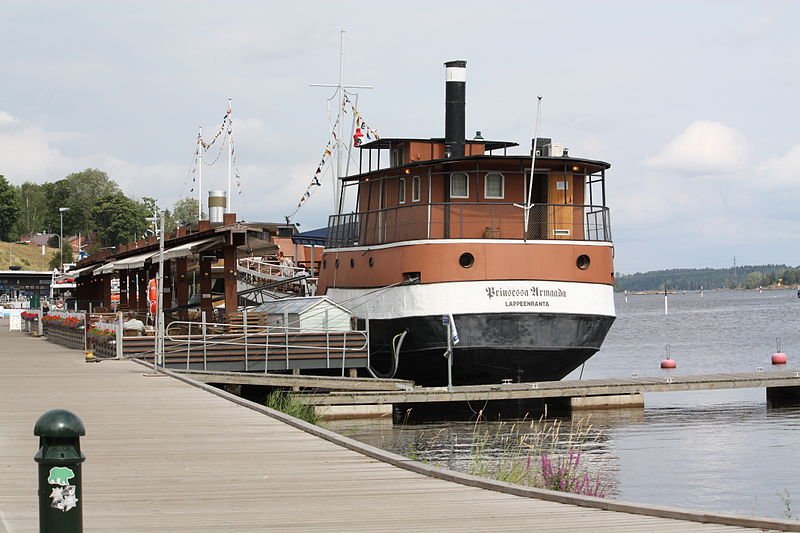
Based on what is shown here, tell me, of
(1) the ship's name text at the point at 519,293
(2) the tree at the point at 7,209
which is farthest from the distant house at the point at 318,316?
(2) the tree at the point at 7,209

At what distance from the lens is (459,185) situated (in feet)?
105

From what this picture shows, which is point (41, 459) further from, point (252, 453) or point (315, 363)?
point (315, 363)

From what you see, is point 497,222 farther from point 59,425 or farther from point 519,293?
point 59,425

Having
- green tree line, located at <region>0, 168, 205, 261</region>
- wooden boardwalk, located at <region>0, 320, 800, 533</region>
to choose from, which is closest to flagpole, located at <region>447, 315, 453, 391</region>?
wooden boardwalk, located at <region>0, 320, 800, 533</region>

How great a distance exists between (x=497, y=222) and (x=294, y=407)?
1090 centimetres

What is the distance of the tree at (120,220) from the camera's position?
472ft

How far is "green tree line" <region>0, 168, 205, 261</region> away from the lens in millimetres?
144750

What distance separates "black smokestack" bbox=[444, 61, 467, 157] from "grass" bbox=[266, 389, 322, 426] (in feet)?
42.1

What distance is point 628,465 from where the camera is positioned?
21.4 metres

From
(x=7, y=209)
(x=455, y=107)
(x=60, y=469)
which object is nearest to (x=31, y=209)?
(x=7, y=209)

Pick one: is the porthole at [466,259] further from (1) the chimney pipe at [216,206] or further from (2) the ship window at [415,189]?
(1) the chimney pipe at [216,206]

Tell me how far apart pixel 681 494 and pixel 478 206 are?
14.5 metres

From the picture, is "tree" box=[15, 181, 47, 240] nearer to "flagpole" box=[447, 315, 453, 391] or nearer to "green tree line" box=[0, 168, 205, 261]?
"green tree line" box=[0, 168, 205, 261]

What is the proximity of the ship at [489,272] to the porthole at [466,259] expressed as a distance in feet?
0.08
